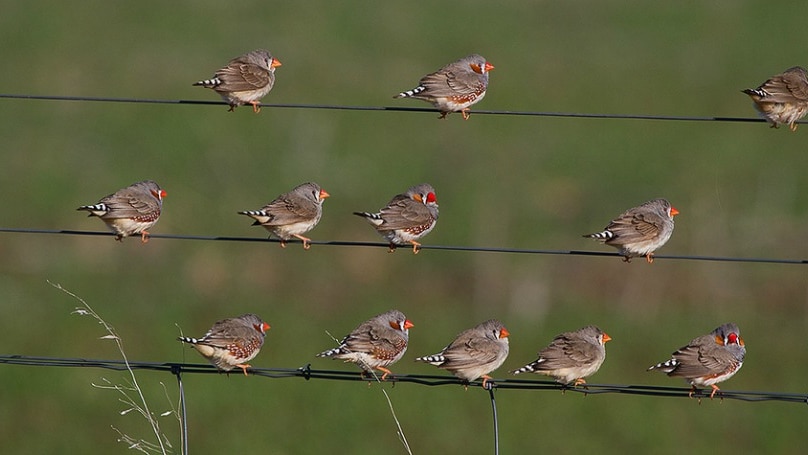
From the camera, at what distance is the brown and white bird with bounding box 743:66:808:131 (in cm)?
1273

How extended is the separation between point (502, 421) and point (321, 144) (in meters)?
12.4

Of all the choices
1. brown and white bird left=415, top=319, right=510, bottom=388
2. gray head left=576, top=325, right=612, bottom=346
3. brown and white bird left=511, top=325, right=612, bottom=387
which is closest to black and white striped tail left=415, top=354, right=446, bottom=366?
brown and white bird left=415, top=319, right=510, bottom=388

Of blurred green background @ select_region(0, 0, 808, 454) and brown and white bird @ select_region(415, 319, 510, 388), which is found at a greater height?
blurred green background @ select_region(0, 0, 808, 454)

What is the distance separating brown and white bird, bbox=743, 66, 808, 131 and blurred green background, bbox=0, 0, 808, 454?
869 centimetres

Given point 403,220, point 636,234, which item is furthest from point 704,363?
point 403,220

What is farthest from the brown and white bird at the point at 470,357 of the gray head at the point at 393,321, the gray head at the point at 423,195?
the gray head at the point at 423,195

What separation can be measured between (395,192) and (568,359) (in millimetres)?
17353

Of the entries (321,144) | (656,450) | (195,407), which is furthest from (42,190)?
(656,450)

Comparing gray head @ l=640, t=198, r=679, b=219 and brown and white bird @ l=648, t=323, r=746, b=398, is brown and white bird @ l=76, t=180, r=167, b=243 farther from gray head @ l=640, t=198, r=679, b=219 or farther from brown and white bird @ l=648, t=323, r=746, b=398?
brown and white bird @ l=648, t=323, r=746, b=398

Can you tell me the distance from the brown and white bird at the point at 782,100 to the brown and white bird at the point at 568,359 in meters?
2.33

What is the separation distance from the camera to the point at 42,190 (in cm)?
2941

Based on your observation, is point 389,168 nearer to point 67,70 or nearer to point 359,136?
point 359,136

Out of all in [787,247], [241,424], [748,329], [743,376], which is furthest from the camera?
[787,247]

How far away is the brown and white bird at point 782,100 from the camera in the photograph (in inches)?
501
